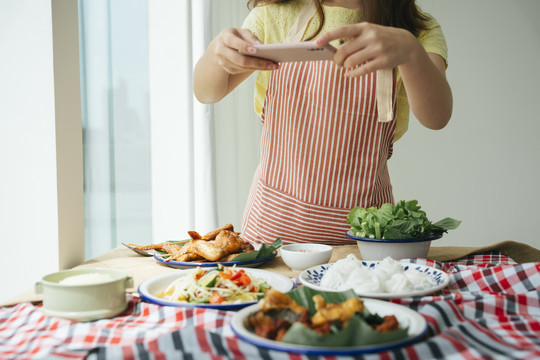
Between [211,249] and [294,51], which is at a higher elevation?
[294,51]

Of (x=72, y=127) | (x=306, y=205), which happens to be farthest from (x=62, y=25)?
(x=306, y=205)

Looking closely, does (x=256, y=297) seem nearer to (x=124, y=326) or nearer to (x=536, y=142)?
(x=124, y=326)

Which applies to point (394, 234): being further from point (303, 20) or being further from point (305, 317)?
point (303, 20)

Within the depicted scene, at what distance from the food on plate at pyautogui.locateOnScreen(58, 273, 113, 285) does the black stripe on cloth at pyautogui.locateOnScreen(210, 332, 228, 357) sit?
294 mm

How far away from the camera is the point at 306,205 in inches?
61.1

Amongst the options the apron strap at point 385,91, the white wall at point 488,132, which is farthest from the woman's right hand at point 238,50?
the white wall at point 488,132

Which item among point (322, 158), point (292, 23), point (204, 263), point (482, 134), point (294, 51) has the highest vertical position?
point (292, 23)

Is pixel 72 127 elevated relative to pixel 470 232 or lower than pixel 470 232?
elevated

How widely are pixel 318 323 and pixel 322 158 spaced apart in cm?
98

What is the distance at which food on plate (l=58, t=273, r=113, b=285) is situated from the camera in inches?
34.2

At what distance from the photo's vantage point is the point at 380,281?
90 centimetres

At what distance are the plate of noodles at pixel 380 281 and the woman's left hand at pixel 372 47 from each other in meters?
0.49

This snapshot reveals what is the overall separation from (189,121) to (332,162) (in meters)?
1.72

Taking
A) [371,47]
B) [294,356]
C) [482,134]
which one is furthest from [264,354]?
[482,134]
